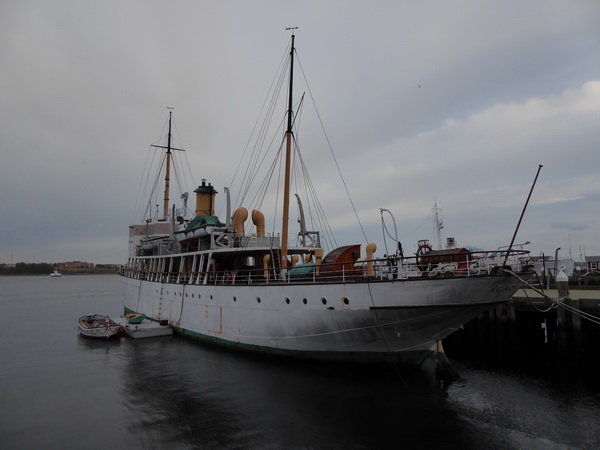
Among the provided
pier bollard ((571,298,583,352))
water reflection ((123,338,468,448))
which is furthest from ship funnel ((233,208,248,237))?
pier bollard ((571,298,583,352))

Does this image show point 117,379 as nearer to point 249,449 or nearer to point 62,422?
point 62,422

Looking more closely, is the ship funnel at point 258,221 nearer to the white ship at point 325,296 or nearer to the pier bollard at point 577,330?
the white ship at point 325,296

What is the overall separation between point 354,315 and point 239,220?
9.90 m

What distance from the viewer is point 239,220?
68.2 feet

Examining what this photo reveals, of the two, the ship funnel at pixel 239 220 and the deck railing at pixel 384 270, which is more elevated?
the ship funnel at pixel 239 220

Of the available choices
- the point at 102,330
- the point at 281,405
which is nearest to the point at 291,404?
the point at 281,405

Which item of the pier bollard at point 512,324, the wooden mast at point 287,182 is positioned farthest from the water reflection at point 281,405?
the pier bollard at point 512,324

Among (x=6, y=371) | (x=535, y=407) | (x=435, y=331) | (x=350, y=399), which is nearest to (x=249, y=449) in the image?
(x=350, y=399)

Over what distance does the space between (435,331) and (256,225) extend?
11.7 metres

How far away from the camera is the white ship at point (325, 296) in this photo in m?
12.4

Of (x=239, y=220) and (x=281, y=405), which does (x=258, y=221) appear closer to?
(x=239, y=220)

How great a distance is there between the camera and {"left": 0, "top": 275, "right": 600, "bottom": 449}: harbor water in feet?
32.4

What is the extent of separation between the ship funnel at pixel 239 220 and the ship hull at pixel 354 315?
3667 millimetres

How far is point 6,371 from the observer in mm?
17719
